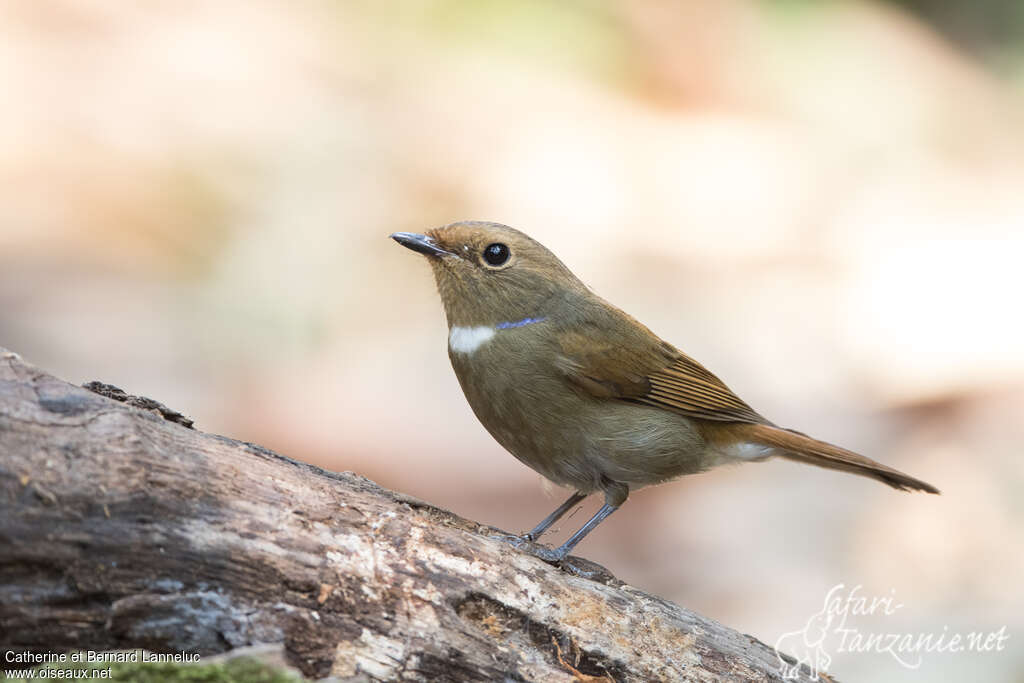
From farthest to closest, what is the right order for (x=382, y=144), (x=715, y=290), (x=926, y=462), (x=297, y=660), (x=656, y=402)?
(x=382, y=144) < (x=715, y=290) < (x=926, y=462) < (x=656, y=402) < (x=297, y=660)

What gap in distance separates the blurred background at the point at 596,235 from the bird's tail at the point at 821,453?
1.95m

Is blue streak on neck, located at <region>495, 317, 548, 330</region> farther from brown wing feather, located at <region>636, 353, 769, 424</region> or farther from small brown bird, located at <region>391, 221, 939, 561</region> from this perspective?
brown wing feather, located at <region>636, 353, 769, 424</region>

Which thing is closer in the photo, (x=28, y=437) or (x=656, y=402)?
(x=28, y=437)

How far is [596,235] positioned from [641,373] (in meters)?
5.46

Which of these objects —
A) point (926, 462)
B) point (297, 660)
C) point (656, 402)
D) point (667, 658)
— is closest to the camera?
point (297, 660)

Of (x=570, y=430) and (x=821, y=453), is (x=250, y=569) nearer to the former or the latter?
(x=570, y=430)

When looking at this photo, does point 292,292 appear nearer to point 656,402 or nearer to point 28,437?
point 656,402

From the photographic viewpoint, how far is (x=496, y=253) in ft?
14.3

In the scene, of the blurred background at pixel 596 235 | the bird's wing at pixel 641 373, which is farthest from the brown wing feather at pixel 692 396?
the blurred background at pixel 596 235

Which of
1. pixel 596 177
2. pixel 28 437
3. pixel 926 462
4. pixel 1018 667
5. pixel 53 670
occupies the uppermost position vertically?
pixel 596 177

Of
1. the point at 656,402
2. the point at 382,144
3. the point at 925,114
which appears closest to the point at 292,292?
the point at 382,144

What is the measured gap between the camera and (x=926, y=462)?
26.1 ft

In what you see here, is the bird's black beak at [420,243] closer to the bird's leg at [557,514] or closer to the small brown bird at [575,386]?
the small brown bird at [575,386]

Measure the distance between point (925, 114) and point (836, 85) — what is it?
1171mm
